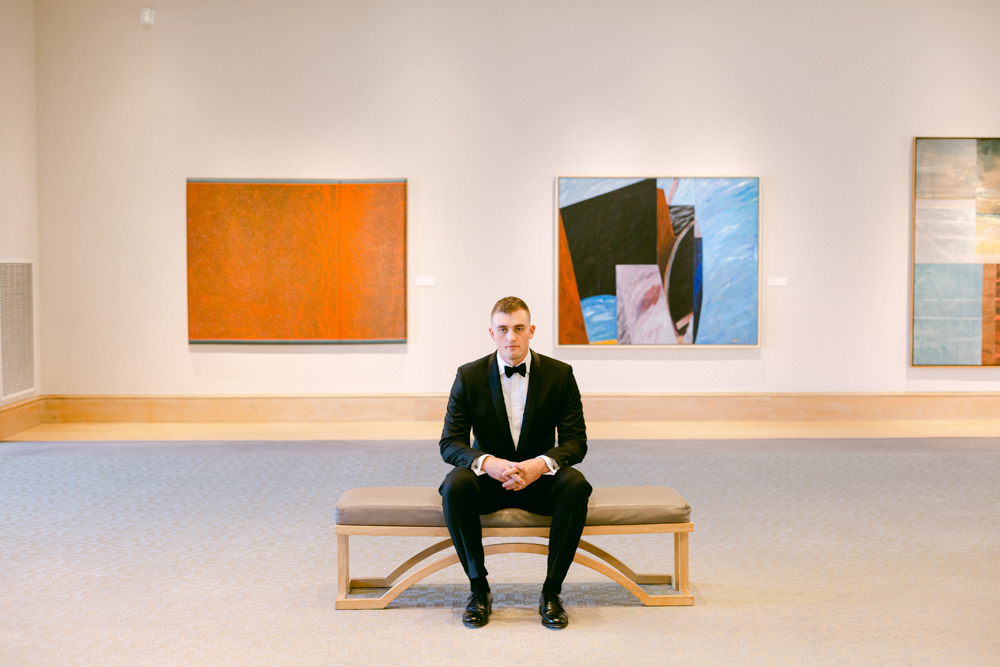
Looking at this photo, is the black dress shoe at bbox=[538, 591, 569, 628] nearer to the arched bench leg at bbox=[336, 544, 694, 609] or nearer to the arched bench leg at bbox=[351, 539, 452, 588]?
the arched bench leg at bbox=[336, 544, 694, 609]

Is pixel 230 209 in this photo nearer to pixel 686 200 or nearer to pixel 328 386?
pixel 328 386

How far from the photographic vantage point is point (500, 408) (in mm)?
3992

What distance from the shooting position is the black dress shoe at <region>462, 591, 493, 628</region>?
3609mm

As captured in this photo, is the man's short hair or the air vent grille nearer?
the man's short hair

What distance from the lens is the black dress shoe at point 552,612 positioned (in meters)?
3.59

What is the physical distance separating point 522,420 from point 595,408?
4976mm

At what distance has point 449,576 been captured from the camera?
4.30 metres

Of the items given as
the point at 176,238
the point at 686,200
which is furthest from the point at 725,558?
the point at 176,238

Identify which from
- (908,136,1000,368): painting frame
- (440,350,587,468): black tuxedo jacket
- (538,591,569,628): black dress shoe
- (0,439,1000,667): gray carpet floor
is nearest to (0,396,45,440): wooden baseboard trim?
(0,439,1000,667): gray carpet floor

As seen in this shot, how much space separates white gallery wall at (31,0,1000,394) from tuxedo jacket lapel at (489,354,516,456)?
4864mm

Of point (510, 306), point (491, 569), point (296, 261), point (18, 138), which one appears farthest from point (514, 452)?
point (18, 138)

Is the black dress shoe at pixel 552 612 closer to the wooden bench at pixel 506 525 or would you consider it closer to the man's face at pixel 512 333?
the wooden bench at pixel 506 525

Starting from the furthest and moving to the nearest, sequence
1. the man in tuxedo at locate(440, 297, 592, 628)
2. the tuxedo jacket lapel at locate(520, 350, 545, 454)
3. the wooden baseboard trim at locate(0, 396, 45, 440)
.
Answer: the wooden baseboard trim at locate(0, 396, 45, 440), the tuxedo jacket lapel at locate(520, 350, 545, 454), the man in tuxedo at locate(440, 297, 592, 628)

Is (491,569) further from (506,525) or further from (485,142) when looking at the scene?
(485,142)
